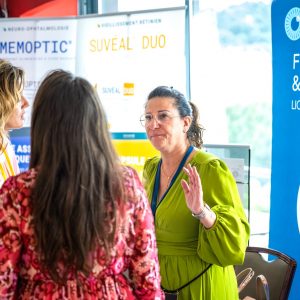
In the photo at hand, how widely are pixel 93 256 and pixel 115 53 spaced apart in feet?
11.7

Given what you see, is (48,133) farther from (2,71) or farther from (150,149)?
(150,149)

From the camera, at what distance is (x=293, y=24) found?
3.53m

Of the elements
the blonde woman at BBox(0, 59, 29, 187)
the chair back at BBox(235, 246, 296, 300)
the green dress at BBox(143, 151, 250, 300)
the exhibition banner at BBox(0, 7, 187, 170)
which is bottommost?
the chair back at BBox(235, 246, 296, 300)

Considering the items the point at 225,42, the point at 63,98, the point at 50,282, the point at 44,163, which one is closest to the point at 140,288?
the point at 50,282

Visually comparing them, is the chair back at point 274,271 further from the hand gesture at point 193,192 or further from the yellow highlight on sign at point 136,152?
the yellow highlight on sign at point 136,152

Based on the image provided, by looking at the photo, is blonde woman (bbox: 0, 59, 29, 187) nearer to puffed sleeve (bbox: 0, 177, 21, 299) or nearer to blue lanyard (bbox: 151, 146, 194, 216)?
blue lanyard (bbox: 151, 146, 194, 216)

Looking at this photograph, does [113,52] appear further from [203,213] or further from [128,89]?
[203,213]

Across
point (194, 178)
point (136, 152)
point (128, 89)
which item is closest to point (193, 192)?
point (194, 178)

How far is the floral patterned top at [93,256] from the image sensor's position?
5.05ft

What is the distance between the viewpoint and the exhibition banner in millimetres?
4672

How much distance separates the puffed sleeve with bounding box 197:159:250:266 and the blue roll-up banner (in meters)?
1.23

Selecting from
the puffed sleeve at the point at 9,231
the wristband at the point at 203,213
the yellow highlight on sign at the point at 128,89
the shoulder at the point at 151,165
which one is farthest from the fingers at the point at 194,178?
the yellow highlight on sign at the point at 128,89

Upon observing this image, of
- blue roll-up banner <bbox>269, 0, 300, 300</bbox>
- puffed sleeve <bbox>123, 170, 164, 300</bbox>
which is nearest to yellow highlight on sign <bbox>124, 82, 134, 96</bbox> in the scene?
blue roll-up banner <bbox>269, 0, 300, 300</bbox>

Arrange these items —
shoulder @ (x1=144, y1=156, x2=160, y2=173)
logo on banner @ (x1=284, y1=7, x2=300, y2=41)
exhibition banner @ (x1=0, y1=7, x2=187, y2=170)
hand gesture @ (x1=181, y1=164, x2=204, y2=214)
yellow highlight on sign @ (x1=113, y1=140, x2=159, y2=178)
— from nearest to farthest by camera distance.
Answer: hand gesture @ (x1=181, y1=164, x2=204, y2=214), shoulder @ (x1=144, y1=156, x2=160, y2=173), logo on banner @ (x1=284, y1=7, x2=300, y2=41), exhibition banner @ (x1=0, y1=7, x2=187, y2=170), yellow highlight on sign @ (x1=113, y1=140, x2=159, y2=178)
